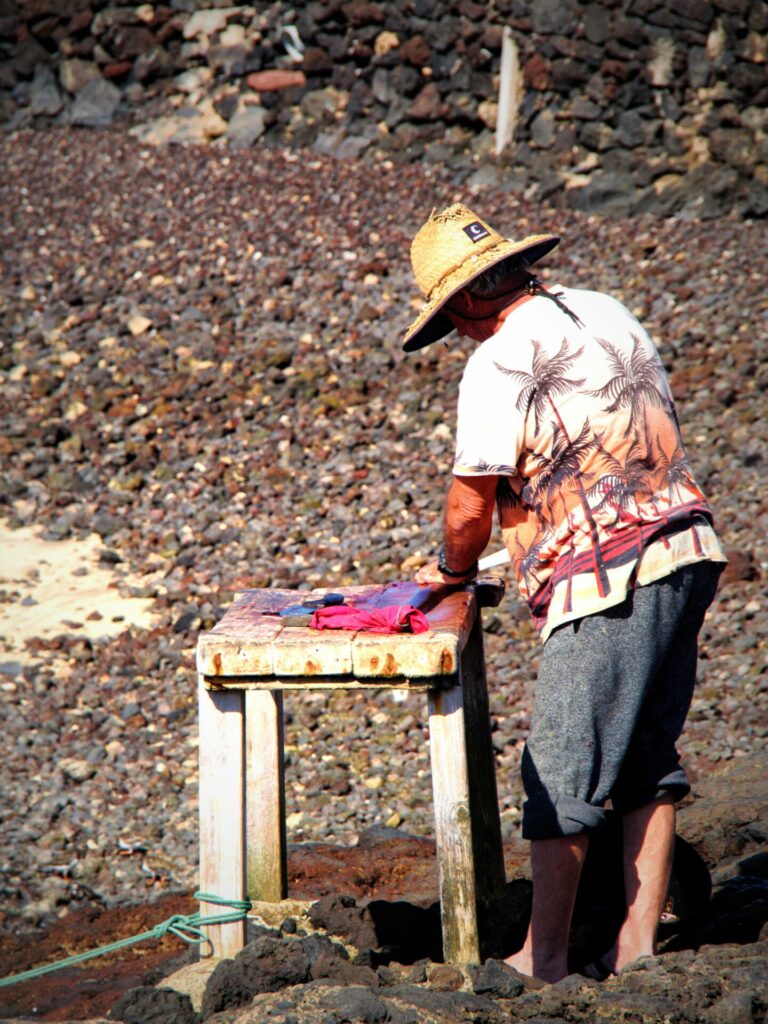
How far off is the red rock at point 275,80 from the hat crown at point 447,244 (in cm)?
1171

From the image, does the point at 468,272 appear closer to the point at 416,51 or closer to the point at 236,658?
the point at 236,658

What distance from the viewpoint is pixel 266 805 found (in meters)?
3.44

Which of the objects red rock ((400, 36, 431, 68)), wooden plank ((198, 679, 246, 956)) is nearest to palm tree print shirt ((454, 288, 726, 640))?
wooden plank ((198, 679, 246, 956))

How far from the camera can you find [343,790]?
224 inches

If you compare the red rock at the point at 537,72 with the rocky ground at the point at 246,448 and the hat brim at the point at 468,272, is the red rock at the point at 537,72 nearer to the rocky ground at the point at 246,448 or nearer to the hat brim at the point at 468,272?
the rocky ground at the point at 246,448

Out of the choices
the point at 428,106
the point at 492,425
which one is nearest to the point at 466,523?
the point at 492,425

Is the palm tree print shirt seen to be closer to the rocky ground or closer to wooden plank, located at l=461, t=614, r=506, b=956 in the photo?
wooden plank, located at l=461, t=614, r=506, b=956

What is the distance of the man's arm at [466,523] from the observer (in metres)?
3.06

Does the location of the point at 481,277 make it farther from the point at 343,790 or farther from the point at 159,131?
the point at 159,131

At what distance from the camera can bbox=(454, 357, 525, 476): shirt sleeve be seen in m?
2.97

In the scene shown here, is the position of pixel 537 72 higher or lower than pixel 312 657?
higher

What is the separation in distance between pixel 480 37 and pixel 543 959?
12.1 meters

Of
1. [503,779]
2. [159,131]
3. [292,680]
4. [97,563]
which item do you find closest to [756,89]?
[159,131]

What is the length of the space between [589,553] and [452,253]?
2.94ft
